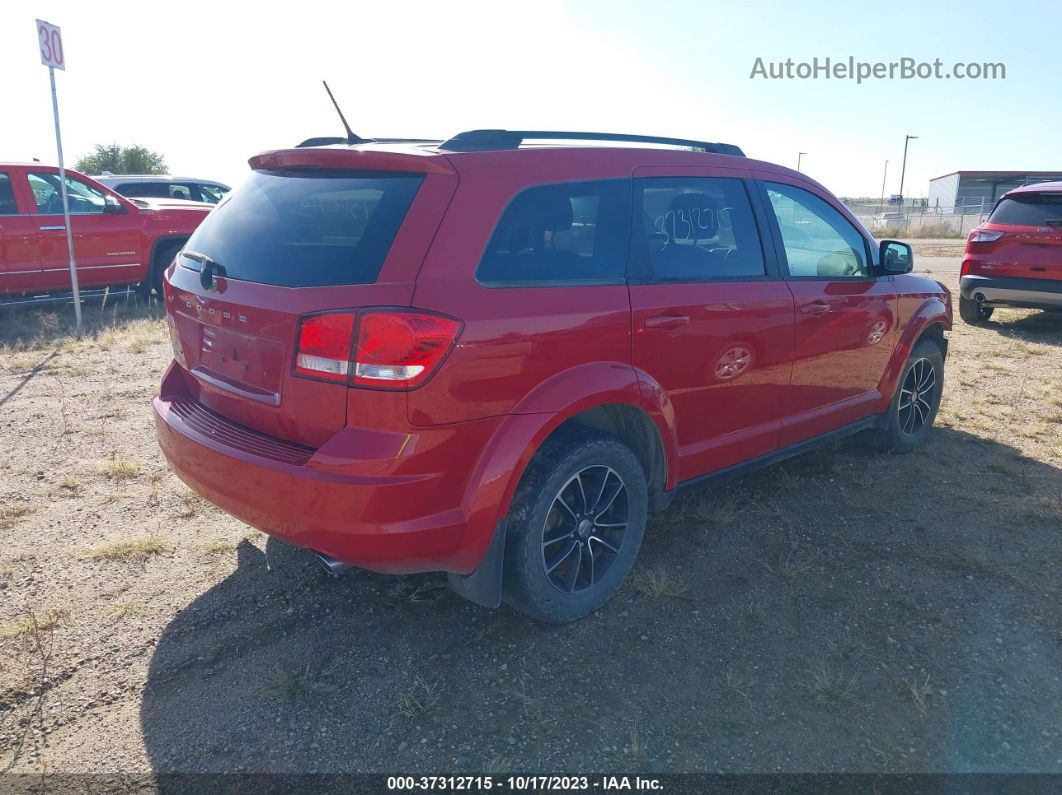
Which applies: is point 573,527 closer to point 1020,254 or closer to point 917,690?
point 917,690

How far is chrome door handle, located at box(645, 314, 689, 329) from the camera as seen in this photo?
10.3ft

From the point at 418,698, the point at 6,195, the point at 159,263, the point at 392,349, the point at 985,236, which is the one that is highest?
the point at 6,195

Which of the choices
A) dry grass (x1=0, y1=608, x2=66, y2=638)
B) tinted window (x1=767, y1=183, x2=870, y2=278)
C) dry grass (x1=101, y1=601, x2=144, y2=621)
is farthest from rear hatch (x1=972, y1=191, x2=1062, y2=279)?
dry grass (x1=0, y1=608, x2=66, y2=638)

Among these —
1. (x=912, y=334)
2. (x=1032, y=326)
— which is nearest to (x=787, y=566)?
(x=912, y=334)

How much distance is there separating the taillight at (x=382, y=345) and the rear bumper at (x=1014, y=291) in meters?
8.38

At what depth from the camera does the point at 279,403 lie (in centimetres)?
262

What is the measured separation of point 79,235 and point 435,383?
8.74 meters

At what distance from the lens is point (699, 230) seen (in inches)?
138

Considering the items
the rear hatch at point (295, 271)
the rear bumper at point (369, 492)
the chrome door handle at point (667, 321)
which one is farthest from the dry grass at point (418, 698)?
the chrome door handle at point (667, 321)

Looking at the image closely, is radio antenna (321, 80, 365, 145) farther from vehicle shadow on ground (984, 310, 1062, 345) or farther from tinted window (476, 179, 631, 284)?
vehicle shadow on ground (984, 310, 1062, 345)

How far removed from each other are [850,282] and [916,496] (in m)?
1.25

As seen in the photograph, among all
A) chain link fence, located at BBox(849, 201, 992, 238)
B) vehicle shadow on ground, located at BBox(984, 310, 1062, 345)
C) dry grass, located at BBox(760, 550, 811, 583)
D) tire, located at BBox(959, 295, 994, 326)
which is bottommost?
dry grass, located at BBox(760, 550, 811, 583)

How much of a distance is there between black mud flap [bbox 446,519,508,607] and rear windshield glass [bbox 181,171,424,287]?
3.25ft

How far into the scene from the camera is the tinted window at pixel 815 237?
3.93 metres
